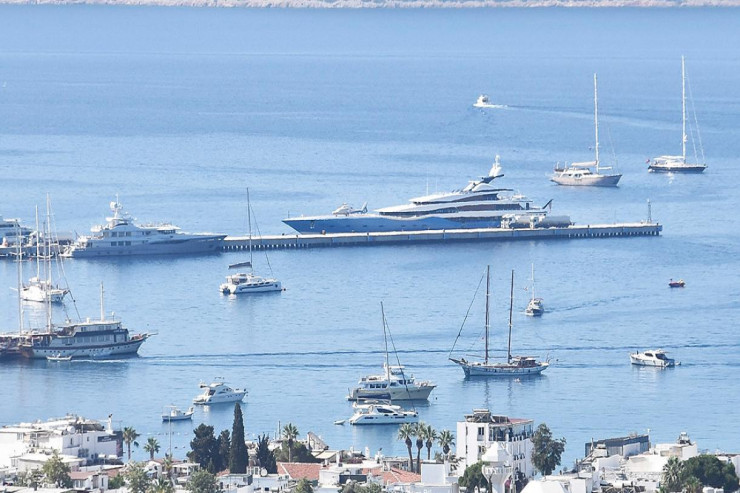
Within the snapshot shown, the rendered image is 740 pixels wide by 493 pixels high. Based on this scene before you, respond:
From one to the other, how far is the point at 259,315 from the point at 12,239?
17.3 meters

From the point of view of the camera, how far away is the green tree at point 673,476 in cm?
4250

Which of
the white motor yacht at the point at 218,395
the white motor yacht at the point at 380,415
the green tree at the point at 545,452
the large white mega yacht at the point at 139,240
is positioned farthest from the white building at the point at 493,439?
the large white mega yacht at the point at 139,240

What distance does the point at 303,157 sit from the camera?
4734 inches

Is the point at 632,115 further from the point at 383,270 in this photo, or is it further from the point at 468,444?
the point at 468,444

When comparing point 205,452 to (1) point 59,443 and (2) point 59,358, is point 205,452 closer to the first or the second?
(1) point 59,443

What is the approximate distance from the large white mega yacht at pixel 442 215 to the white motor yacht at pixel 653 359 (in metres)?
29.6

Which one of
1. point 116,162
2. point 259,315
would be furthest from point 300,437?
point 116,162

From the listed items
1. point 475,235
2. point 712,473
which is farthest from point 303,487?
point 475,235

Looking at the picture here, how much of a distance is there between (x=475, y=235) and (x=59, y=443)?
48223mm

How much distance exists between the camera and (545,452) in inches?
1799

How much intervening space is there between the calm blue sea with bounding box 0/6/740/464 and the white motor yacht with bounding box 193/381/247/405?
0.55 m

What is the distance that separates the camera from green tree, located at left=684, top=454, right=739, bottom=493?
42.9 m

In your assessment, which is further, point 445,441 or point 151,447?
point 151,447

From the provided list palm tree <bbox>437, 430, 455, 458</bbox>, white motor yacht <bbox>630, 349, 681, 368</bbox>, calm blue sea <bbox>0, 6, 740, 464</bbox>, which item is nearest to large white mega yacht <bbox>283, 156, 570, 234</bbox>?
calm blue sea <bbox>0, 6, 740, 464</bbox>
